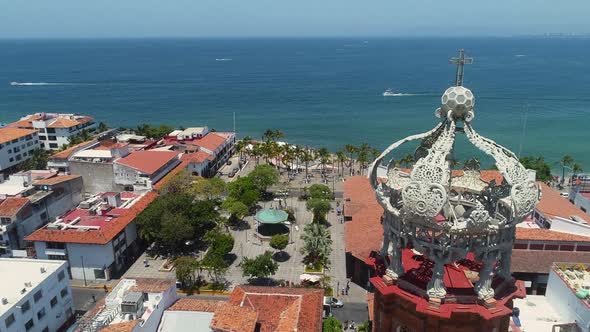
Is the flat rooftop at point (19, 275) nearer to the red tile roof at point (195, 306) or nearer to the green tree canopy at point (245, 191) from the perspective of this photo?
the red tile roof at point (195, 306)

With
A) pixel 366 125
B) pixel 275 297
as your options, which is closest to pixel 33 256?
pixel 275 297

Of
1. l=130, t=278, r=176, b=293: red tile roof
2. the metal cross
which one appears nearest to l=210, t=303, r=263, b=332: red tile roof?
l=130, t=278, r=176, b=293: red tile roof

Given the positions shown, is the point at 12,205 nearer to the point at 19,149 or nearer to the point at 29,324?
the point at 29,324

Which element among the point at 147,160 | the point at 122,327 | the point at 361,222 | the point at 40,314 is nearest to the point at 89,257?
the point at 40,314

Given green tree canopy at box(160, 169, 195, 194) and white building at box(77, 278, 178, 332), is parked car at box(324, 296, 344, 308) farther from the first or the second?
green tree canopy at box(160, 169, 195, 194)

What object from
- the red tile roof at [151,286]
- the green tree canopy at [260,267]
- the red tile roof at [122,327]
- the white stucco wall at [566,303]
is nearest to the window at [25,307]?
the red tile roof at [151,286]
